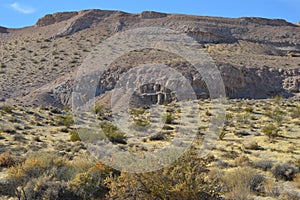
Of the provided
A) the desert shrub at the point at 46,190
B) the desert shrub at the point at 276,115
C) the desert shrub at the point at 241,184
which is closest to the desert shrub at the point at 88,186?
the desert shrub at the point at 46,190

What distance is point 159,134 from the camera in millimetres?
22203

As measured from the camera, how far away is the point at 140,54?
56.6 m

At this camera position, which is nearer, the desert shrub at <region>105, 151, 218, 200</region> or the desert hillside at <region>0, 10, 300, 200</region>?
the desert shrub at <region>105, 151, 218, 200</region>

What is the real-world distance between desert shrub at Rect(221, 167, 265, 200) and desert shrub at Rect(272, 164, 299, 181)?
1120 millimetres

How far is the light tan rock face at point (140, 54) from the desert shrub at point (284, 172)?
1247 inches

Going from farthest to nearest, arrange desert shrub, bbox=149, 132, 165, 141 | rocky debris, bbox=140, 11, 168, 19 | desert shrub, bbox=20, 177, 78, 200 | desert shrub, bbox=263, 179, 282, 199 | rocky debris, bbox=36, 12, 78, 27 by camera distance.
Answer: rocky debris, bbox=36, 12, 78, 27, rocky debris, bbox=140, 11, 168, 19, desert shrub, bbox=149, 132, 165, 141, desert shrub, bbox=263, 179, 282, 199, desert shrub, bbox=20, 177, 78, 200

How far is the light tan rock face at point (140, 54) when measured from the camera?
159ft

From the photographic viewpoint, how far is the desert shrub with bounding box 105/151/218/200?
827cm

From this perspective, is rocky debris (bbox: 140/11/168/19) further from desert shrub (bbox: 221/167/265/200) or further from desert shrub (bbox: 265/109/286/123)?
desert shrub (bbox: 221/167/265/200)

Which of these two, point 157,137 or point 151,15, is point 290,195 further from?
point 151,15

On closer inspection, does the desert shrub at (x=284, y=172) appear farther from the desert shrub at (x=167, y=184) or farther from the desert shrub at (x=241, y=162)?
the desert shrub at (x=167, y=184)

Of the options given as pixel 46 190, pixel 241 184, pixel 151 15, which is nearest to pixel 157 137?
pixel 241 184

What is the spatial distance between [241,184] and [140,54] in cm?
4720

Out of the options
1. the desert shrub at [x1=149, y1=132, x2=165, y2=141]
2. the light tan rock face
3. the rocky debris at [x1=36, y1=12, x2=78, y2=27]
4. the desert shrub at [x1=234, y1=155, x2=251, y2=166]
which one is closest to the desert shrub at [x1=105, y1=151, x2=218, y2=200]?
the desert shrub at [x1=234, y1=155, x2=251, y2=166]
